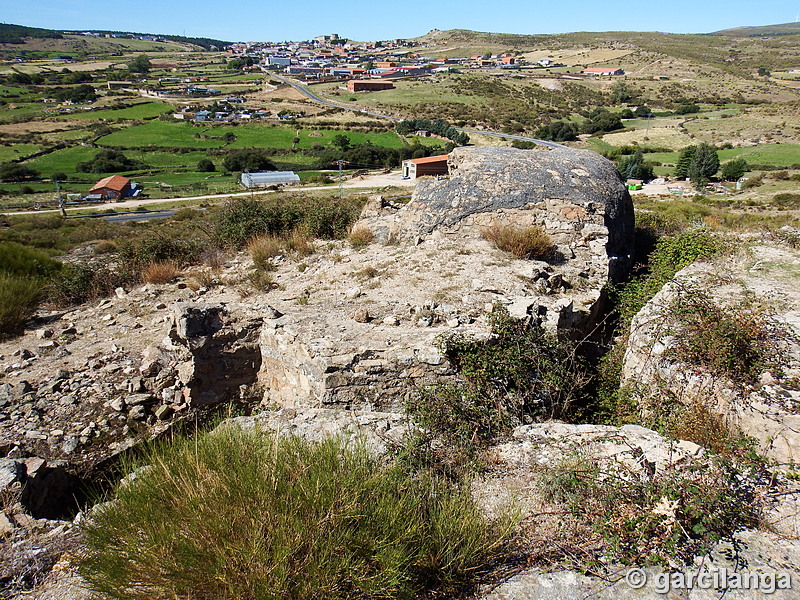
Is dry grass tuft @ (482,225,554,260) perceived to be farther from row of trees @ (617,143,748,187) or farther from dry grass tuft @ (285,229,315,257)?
row of trees @ (617,143,748,187)

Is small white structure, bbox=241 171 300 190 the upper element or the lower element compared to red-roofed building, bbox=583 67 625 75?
lower

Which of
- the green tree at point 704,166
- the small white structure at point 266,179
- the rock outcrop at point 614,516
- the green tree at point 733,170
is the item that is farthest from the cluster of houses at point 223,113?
the rock outcrop at point 614,516

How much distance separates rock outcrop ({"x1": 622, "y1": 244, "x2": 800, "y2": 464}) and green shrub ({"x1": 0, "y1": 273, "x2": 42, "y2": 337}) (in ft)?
25.3

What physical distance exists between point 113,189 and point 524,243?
1595 inches

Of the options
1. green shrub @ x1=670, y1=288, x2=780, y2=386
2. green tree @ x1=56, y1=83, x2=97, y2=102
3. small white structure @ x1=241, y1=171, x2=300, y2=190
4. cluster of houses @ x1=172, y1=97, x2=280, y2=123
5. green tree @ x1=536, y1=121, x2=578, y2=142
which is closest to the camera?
green shrub @ x1=670, y1=288, x2=780, y2=386

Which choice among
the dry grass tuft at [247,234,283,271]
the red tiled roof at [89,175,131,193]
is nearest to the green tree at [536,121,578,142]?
the red tiled roof at [89,175,131,193]

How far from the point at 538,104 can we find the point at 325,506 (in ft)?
262

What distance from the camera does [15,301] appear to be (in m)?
6.53

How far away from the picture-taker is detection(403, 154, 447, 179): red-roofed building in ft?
110

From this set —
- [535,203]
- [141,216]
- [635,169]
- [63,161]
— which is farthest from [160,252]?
[63,161]

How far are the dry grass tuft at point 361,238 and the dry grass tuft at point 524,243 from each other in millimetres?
2420

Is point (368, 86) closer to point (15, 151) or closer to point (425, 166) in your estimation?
point (15, 151)

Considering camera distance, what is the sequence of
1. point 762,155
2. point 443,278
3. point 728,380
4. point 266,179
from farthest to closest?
point 762,155 < point 266,179 < point 443,278 < point 728,380

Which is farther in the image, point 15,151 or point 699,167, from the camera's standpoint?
point 15,151
